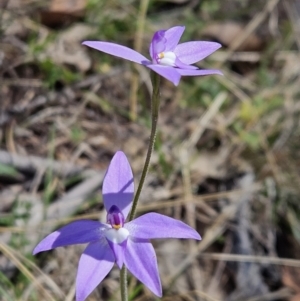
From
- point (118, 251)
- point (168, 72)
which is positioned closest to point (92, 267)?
point (118, 251)

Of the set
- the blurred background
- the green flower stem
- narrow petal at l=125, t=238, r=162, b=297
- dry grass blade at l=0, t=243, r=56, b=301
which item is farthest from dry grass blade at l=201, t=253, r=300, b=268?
narrow petal at l=125, t=238, r=162, b=297

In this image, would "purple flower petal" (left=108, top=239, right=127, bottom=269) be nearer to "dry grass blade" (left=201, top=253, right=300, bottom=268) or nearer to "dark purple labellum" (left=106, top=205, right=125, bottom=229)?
"dark purple labellum" (left=106, top=205, right=125, bottom=229)

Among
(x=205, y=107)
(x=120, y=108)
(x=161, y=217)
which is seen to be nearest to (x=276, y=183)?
(x=205, y=107)

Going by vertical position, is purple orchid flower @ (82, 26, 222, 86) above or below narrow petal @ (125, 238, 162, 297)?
above

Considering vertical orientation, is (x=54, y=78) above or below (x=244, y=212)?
above

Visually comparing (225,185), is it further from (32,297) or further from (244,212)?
(32,297)

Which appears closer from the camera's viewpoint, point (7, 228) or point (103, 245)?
point (103, 245)

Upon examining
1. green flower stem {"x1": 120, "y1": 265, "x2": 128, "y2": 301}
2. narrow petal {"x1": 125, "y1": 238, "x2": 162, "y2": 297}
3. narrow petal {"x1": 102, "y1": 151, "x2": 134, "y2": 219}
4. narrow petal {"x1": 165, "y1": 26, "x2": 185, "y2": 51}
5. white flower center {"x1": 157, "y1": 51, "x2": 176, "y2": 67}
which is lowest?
green flower stem {"x1": 120, "y1": 265, "x2": 128, "y2": 301}
